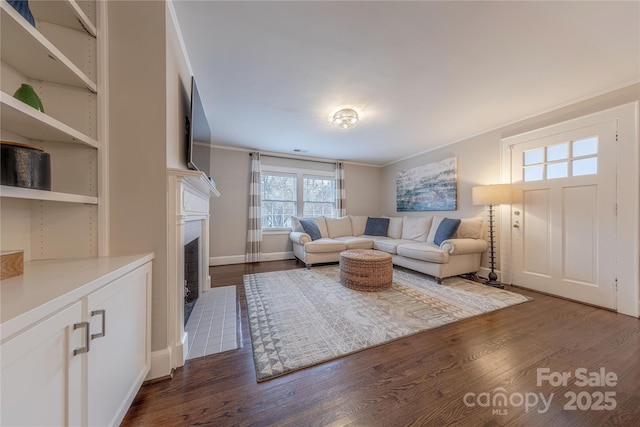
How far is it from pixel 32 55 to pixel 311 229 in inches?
139

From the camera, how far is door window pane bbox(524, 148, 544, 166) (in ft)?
8.89

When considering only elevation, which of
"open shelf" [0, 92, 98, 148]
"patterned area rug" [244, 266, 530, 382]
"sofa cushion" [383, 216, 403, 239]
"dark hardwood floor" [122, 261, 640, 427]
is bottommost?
"dark hardwood floor" [122, 261, 640, 427]

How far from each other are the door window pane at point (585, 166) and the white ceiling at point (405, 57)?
2.29 ft

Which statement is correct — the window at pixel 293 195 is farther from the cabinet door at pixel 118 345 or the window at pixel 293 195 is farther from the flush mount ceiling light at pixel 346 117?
the cabinet door at pixel 118 345

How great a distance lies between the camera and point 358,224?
4.91 metres

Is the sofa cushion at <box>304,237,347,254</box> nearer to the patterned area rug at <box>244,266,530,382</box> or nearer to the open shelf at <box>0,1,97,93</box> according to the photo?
the patterned area rug at <box>244,266,530,382</box>

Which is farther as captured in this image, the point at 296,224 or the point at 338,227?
the point at 338,227

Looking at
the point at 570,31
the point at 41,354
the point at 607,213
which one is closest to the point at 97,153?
the point at 41,354

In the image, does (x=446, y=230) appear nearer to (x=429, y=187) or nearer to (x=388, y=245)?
(x=388, y=245)

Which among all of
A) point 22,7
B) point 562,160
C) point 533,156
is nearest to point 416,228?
point 533,156

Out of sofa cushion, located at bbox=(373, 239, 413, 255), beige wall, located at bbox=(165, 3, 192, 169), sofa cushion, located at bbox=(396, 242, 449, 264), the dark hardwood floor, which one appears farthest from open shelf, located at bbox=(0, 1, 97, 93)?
sofa cushion, located at bbox=(373, 239, 413, 255)

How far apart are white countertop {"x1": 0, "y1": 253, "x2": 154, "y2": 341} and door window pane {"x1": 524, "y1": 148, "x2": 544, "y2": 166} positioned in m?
4.08

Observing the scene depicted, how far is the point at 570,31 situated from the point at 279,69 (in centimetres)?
215

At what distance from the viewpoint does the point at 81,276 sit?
845mm
